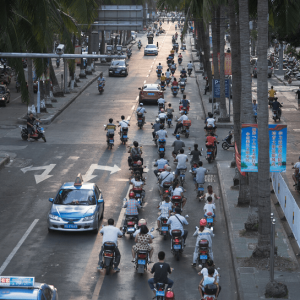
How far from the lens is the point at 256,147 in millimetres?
17469

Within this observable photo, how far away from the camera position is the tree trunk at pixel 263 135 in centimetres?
1555

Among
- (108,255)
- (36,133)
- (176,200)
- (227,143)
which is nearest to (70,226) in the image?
(108,255)

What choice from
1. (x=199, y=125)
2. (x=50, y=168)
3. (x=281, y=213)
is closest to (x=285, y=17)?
(x=281, y=213)

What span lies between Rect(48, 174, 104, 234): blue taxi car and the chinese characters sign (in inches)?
191

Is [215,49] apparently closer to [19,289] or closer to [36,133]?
[36,133]

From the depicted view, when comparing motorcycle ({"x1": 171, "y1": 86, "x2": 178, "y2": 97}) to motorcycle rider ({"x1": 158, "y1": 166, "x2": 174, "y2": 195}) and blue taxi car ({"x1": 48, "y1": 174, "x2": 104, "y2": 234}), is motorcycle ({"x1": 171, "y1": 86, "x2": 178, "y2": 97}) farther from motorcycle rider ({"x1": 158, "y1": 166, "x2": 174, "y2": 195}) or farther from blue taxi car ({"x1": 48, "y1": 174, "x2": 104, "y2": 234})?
blue taxi car ({"x1": 48, "y1": 174, "x2": 104, "y2": 234})

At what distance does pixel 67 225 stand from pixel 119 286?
13.5 ft

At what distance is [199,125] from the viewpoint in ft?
129

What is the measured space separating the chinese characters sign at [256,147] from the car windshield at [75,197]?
5.06 metres

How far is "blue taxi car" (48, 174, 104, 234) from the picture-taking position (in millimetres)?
18391

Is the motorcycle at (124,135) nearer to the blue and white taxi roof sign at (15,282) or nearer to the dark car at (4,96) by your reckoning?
the dark car at (4,96)

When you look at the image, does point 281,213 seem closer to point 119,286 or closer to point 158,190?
point 158,190

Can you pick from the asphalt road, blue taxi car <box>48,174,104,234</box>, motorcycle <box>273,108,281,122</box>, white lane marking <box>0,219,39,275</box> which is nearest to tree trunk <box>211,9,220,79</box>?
the asphalt road

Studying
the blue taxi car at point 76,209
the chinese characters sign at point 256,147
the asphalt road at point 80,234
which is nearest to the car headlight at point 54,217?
the blue taxi car at point 76,209
